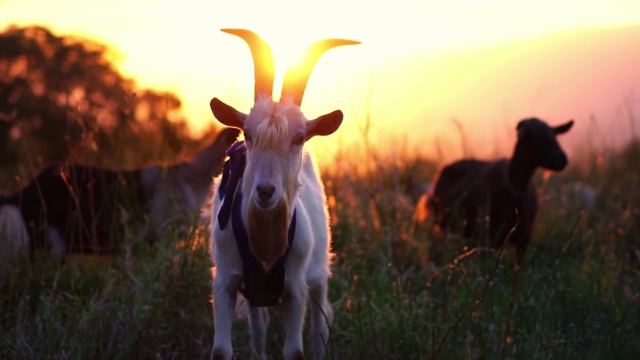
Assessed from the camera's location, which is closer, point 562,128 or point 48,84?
point 562,128

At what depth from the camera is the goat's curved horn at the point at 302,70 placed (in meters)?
4.52

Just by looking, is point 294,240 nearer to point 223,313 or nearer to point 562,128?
point 223,313

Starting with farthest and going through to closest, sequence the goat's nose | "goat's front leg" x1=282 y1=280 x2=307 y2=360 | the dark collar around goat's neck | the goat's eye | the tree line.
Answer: the tree line < "goat's front leg" x1=282 y1=280 x2=307 y2=360 < the dark collar around goat's neck < the goat's eye < the goat's nose

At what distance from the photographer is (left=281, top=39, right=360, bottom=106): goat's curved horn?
4516mm

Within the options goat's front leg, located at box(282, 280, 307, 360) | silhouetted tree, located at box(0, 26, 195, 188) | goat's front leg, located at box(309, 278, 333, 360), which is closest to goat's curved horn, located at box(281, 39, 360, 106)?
goat's front leg, located at box(282, 280, 307, 360)

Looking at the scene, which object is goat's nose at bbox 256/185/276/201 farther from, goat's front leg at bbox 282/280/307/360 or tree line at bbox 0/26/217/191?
tree line at bbox 0/26/217/191

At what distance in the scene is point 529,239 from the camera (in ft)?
25.5

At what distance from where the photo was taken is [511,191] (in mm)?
8039

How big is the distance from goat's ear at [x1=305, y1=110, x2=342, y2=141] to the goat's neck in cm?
414

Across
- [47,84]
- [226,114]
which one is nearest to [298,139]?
[226,114]

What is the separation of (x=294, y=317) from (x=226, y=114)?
1.08 meters

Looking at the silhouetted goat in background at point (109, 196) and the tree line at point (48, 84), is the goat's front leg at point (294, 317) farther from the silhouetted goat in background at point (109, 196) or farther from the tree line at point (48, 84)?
the tree line at point (48, 84)

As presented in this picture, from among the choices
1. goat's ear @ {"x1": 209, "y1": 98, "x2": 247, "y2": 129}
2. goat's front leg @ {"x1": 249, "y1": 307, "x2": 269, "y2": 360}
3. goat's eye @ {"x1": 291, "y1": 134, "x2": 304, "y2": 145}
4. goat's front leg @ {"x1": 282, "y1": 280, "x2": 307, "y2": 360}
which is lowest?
goat's front leg @ {"x1": 249, "y1": 307, "x2": 269, "y2": 360}

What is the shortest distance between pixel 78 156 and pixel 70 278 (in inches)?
194
